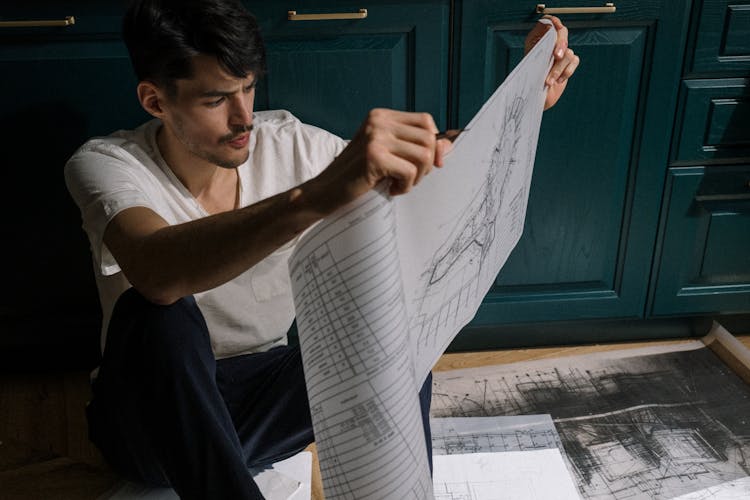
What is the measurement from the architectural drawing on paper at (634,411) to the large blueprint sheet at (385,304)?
0.69 meters

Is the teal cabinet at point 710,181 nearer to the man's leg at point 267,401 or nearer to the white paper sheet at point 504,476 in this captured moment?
the white paper sheet at point 504,476

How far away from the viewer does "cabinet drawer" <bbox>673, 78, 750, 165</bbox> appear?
5.24ft

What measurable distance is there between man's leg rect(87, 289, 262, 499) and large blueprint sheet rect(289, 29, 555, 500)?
0.87 feet

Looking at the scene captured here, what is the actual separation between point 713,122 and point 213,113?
1012 mm

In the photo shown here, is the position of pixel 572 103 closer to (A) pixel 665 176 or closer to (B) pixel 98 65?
(A) pixel 665 176

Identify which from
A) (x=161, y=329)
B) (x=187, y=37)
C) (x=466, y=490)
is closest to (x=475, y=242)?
(x=161, y=329)

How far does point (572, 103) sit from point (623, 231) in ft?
1.03

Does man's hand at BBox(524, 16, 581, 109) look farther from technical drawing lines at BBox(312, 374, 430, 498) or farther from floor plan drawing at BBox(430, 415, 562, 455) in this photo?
floor plan drawing at BBox(430, 415, 562, 455)

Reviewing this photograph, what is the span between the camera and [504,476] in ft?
4.69

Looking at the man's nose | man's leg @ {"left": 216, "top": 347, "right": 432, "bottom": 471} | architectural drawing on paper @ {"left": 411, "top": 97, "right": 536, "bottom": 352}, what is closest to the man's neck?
the man's nose

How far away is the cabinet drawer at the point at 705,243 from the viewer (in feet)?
5.51

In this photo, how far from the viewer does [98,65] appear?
4.86 feet

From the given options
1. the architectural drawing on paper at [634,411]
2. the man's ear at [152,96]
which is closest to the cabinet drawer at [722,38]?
the architectural drawing on paper at [634,411]

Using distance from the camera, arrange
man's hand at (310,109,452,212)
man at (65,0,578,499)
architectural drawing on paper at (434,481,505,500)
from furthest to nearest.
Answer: architectural drawing on paper at (434,481,505,500)
man at (65,0,578,499)
man's hand at (310,109,452,212)
